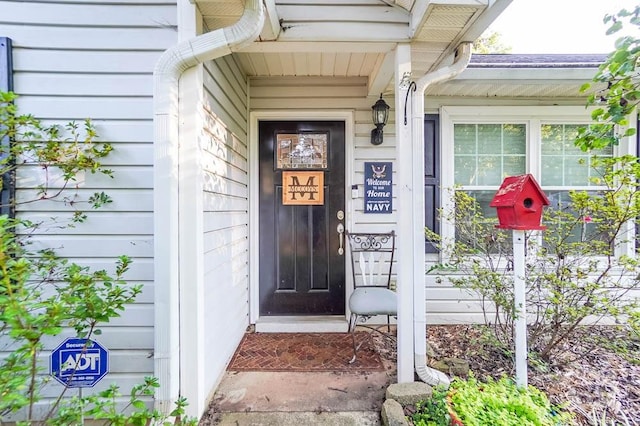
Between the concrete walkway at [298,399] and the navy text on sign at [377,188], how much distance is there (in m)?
1.43

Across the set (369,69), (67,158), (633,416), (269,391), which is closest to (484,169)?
(369,69)

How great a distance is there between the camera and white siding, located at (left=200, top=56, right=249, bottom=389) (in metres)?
1.84

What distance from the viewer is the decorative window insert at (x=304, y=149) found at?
116 inches

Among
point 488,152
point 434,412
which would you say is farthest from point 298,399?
point 488,152

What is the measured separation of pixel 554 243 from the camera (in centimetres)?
224

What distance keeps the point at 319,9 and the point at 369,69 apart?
38.6 inches

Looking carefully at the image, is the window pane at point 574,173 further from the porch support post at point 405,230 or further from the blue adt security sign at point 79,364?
the blue adt security sign at point 79,364

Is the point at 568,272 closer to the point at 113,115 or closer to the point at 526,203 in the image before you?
the point at 526,203

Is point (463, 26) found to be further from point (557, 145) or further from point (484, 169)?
point (557, 145)

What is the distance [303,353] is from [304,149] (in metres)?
1.84

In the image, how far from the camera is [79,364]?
1562mm

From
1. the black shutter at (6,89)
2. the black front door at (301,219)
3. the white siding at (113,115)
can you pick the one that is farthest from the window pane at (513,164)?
the black shutter at (6,89)

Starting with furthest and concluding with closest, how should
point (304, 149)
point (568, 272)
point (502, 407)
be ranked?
1. point (304, 149)
2. point (568, 272)
3. point (502, 407)

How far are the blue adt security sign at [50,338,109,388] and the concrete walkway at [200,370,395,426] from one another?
619 millimetres
